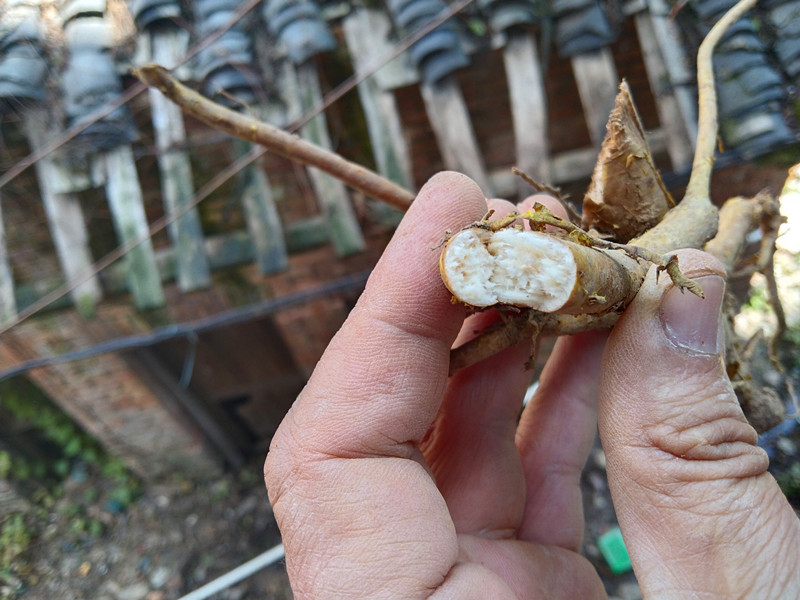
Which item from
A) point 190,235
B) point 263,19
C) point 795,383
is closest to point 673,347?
point 795,383

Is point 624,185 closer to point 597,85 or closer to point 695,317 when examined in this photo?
point 695,317

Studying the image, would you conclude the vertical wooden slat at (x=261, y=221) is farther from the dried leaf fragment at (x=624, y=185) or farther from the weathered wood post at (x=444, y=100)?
the dried leaf fragment at (x=624, y=185)

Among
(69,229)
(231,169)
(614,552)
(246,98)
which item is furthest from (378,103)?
(614,552)

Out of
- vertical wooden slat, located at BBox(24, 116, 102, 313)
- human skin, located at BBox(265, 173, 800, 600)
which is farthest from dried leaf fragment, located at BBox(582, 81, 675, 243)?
vertical wooden slat, located at BBox(24, 116, 102, 313)

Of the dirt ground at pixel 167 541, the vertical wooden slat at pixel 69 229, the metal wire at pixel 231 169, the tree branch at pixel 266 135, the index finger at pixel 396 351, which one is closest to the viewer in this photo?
the index finger at pixel 396 351

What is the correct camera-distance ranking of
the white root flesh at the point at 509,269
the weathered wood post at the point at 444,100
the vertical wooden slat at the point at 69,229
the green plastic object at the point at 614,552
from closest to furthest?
the white root flesh at the point at 509,269 < the green plastic object at the point at 614,552 < the weathered wood post at the point at 444,100 < the vertical wooden slat at the point at 69,229

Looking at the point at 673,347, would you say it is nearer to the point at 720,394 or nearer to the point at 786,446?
the point at 720,394

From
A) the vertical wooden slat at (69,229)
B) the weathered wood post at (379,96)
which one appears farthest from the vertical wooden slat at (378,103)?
the vertical wooden slat at (69,229)
